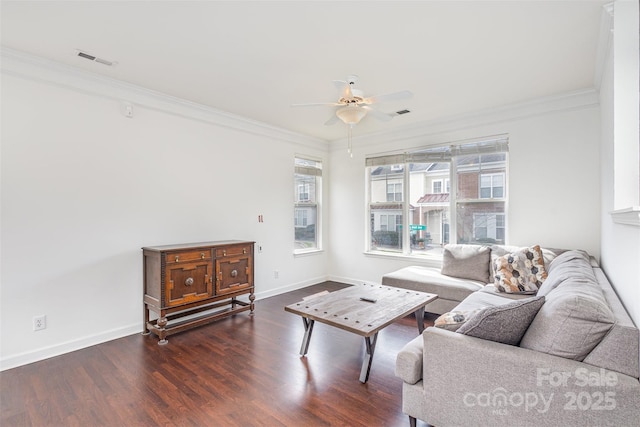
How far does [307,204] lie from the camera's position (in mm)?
5609

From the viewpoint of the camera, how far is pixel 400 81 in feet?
10.4

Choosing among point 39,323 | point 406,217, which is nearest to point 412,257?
point 406,217

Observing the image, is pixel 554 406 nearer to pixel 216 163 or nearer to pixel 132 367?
pixel 132 367

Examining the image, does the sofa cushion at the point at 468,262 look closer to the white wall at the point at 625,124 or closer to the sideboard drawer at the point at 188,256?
the white wall at the point at 625,124

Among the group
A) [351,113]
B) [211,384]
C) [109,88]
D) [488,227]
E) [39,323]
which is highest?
[109,88]

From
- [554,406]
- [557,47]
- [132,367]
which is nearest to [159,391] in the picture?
[132,367]

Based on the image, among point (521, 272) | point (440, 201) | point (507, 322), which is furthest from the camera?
point (440, 201)

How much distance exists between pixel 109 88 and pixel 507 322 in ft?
13.0

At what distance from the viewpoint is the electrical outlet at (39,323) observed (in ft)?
9.06

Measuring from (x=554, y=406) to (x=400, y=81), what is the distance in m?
2.87

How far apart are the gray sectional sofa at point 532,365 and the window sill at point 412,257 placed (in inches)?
102

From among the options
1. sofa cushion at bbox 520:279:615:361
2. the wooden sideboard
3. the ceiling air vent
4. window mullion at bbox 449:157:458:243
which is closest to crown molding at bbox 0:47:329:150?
the ceiling air vent

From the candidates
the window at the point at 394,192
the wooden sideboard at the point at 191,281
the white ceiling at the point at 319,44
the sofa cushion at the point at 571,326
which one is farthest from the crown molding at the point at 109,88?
the sofa cushion at the point at 571,326

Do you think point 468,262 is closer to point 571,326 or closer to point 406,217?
point 406,217
